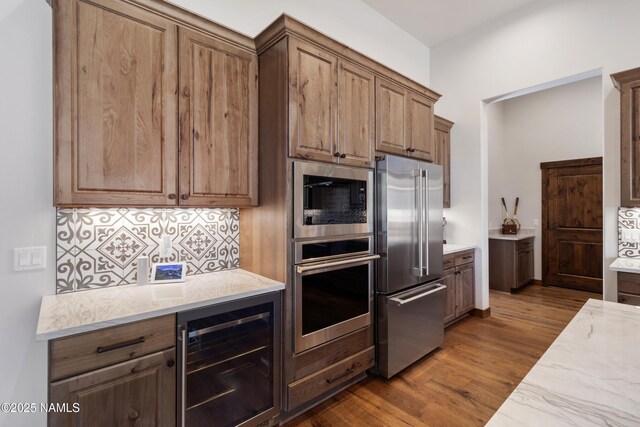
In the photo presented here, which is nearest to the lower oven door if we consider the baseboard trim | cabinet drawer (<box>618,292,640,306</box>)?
cabinet drawer (<box>618,292,640,306</box>)

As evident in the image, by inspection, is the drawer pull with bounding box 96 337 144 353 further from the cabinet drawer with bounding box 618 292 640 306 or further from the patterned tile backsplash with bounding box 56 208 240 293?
the cabinet drawer with bounding box 618 292 640 306

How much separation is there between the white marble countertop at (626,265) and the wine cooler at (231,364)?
113 inches

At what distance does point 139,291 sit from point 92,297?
23 centimetres

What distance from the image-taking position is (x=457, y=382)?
249 cm

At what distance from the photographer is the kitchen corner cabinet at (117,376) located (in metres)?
1.26

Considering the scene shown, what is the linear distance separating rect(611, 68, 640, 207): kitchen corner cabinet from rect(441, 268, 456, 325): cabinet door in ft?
5.47

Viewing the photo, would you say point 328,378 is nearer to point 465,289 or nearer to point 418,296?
point 418,296

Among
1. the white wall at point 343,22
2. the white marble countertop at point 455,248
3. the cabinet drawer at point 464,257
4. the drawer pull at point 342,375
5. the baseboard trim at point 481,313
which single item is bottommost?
the baseboard trim at point 481,313

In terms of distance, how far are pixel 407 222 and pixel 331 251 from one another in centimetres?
83

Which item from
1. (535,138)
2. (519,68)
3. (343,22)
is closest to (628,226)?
(519,68)

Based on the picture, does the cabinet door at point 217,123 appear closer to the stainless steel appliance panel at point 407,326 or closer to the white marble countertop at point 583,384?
the stainless steel appliance panel at point 407,326

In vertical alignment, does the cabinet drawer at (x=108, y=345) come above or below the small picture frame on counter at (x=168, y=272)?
below

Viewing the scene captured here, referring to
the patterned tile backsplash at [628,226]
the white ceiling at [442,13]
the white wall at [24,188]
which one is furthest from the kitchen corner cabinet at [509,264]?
the white wall at [24,188]

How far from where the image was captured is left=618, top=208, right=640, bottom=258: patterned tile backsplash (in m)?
2.87
